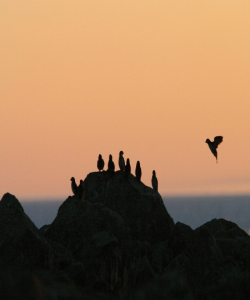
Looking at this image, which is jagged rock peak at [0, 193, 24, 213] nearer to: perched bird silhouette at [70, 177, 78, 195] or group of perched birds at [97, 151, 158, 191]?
perched bird silhouette at [70, 177, 78, 195]

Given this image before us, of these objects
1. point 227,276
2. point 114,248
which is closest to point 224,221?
point 114,248

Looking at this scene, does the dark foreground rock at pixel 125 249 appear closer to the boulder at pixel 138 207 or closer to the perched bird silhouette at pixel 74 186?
the boulder at pixel 138 207

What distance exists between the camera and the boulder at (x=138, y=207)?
159 ft

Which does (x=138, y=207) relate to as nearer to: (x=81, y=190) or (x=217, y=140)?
(x=81, y=190)

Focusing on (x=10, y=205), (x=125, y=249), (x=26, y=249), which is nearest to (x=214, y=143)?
(x=125, y=249)

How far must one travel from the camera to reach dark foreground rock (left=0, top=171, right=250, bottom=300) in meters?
31.0

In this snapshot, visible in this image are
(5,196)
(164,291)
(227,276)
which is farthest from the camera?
(5,196)

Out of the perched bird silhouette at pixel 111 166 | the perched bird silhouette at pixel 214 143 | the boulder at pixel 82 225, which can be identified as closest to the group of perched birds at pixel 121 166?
the perched bird silhouette at pixel 111 166

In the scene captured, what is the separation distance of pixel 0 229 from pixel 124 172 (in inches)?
457

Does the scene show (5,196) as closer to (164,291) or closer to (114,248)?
(114,248)

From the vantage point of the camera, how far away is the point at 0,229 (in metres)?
40.5

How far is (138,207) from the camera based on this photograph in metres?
48.5

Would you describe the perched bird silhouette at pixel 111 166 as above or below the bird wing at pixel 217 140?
above

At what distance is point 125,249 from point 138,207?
6945 millimetres
